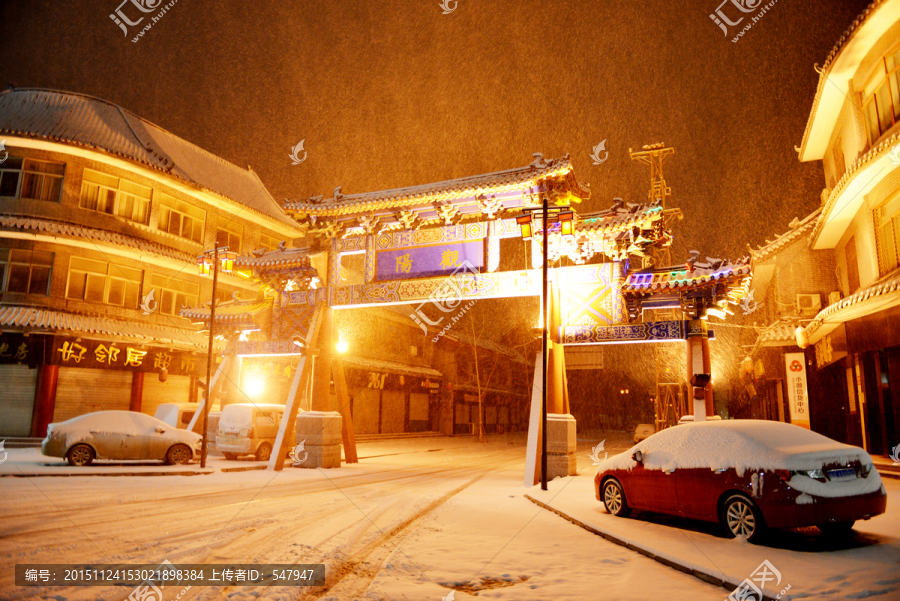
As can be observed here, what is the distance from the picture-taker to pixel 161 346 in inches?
976

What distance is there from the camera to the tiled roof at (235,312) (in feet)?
57.0

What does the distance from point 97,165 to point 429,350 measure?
23663mm

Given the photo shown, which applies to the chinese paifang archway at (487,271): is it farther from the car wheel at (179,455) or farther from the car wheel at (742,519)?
the car wheel at (742,519)

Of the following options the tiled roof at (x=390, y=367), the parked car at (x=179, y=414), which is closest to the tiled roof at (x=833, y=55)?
the tiled roof at (x=390, y=367)

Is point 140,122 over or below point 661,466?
over

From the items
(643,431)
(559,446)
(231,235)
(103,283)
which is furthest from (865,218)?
(231,235)

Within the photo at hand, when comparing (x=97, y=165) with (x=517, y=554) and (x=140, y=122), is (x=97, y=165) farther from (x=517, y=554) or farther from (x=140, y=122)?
(x=517, y=554)

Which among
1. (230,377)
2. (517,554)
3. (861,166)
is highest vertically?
(861,166)

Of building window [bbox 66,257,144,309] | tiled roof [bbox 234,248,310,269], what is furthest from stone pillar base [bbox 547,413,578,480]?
building window [bbox 66,257,144,309]

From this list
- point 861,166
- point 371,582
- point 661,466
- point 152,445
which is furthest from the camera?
point 152,445

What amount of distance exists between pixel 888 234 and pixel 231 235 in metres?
29.5

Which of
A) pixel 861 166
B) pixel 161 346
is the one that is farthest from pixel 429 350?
pixel 861 166

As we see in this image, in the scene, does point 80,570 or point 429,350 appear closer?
point 80,570

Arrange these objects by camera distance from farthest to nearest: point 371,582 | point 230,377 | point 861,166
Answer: point 230,377 < point 861,166 < point 371,582
